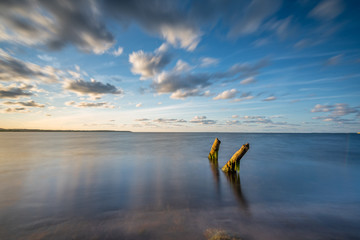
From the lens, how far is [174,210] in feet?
19.6

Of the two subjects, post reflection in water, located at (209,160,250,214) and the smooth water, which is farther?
post reflection in water, located at (209,160,250,214)

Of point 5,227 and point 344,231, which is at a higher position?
point 5,227

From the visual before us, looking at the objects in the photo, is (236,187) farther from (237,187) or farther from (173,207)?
(173,207)

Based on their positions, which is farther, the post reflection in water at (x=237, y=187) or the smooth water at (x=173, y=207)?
the post reflection in water at (x=237, y=187)

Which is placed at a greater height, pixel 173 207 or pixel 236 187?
pixel 173 207

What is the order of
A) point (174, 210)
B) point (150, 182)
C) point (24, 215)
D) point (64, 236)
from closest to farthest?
1. point (64, 236)
2. point (24, 215)
3. point (174, 210)
4. point (150, 182)

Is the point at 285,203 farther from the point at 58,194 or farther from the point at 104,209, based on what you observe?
the point at 58,194

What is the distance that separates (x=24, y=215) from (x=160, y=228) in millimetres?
4921

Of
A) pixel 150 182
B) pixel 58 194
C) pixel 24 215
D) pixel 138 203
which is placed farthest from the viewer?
pixel 150 182

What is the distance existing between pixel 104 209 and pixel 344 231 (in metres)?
7.99

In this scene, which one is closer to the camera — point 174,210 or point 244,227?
point 244,227

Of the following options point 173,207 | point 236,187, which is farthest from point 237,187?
point 173,207

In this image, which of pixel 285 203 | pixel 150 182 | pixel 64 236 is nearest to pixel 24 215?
pixel 64 236

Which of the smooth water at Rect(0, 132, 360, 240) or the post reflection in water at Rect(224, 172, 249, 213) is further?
the post reflection in water at Rect(224, 172, 249, 213)
